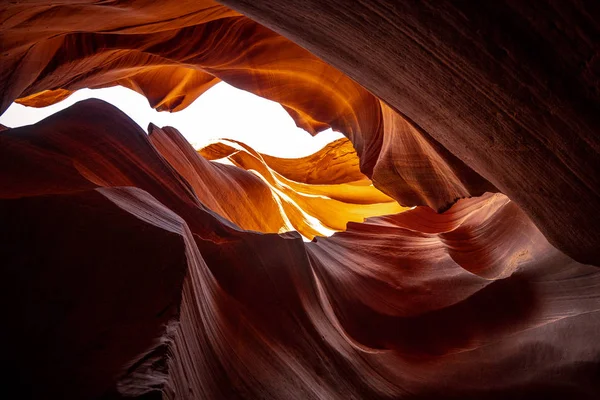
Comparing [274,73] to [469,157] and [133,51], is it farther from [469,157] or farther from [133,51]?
[469,157]

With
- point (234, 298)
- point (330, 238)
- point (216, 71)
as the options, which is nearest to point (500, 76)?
point (234, 298)

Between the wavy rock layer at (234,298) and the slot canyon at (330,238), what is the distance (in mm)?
16

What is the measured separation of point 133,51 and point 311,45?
Answer: 5.37 metres

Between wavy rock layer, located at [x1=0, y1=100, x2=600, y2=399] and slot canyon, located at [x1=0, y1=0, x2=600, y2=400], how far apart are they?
2 cm

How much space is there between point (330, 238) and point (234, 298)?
2.68 meters

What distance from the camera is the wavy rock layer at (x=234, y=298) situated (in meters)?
2.18

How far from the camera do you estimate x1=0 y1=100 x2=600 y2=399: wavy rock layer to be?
7.14ft

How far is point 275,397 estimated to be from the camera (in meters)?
2.74

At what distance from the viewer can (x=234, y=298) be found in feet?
11.9

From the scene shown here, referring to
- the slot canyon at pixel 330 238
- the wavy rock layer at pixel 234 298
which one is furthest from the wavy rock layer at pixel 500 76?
the wavy rock layer at pixel 234 298

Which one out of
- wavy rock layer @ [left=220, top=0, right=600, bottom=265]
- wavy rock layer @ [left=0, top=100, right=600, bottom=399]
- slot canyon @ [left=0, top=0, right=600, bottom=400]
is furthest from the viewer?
wavy rock layer @ [left=0, top=100, right=600, bottom=399]

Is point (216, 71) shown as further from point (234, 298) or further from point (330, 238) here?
point (234, 298)

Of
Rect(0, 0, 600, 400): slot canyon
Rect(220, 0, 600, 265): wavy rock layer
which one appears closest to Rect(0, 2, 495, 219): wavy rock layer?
Rect(0, 0, 600, 400): slot canyon

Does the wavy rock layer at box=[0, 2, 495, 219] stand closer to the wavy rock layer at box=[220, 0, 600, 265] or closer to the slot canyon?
the slot canyon
